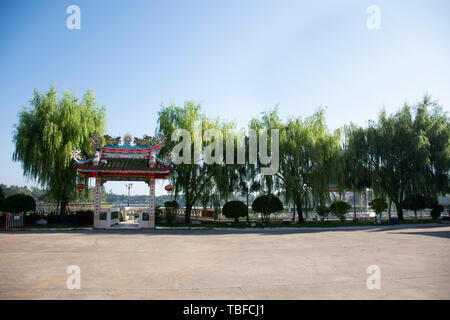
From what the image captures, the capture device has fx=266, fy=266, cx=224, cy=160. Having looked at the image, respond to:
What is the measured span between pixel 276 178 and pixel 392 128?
10712 millimetres

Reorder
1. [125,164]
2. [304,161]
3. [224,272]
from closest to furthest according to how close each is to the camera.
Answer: [224,272], [125,164], [304,161]

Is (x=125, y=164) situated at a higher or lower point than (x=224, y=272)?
higher

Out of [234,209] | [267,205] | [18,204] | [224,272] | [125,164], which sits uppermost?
[125,164]

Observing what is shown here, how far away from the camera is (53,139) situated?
61.7 feet

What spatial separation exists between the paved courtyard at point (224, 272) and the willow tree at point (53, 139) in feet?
35.2

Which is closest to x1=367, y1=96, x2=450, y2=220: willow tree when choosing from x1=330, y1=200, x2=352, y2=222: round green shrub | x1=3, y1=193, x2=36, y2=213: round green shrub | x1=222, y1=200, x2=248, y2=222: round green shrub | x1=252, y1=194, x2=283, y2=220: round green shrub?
x1=330, y1=200, x2=352, y2=222: round green shrub

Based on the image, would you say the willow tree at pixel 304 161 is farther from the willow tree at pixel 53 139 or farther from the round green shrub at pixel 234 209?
the willow tree at pixel 53 139

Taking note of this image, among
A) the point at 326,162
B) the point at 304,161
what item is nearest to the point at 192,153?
the point at 304,161

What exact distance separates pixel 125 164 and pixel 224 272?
46.1 feet

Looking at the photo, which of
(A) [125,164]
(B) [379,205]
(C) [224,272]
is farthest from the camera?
(B) [379,205]

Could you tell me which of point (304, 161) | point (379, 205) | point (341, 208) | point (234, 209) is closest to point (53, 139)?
point (234, 209)

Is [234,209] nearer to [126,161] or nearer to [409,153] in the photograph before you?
[126,161]

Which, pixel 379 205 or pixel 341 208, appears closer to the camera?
pixel 341 208
